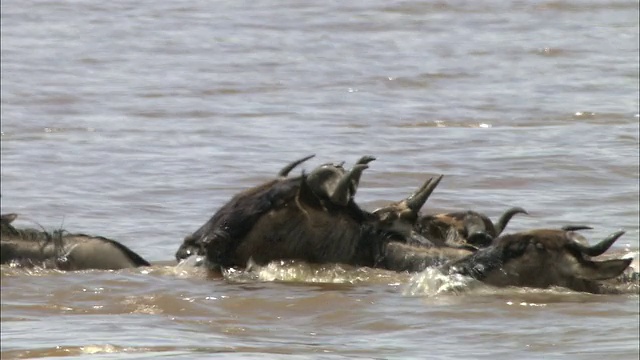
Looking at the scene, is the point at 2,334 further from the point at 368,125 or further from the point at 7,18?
the point at 7,18

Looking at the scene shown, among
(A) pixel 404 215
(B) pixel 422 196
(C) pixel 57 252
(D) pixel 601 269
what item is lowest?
(C) pixel 57 252

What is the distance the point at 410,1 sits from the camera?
79.7ft

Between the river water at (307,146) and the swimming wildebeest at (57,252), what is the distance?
0.52ft

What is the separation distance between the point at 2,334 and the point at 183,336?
762 millimetres

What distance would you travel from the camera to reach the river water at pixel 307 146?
8.04 metres

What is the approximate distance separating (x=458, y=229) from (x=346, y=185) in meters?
0.86

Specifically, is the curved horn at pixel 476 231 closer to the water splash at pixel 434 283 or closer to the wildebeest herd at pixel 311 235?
the wildebeest herd at pixel 311 235

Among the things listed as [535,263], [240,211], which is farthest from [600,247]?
[240,211]

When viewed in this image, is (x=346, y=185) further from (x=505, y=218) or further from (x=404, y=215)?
(x=505, y=218)

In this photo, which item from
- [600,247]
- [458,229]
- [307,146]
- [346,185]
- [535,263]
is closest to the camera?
[600,247]

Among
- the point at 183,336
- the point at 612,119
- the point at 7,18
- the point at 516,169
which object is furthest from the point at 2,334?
the point at 7,18

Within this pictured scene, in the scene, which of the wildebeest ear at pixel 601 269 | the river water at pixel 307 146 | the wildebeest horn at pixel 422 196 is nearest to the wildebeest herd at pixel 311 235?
the wildebeest horn at pixel 422 196

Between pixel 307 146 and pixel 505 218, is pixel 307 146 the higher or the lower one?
the lower one

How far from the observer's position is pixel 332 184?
30.5 ft
